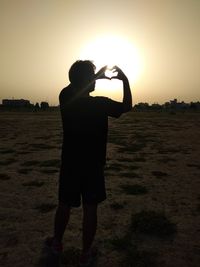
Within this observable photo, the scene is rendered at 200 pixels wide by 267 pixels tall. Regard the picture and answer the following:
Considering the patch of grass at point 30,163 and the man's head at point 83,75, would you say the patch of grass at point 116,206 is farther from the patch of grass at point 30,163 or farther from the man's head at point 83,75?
the patch of grass at point 30,163

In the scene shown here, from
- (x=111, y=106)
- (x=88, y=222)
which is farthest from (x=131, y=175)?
(x=111, y=106)

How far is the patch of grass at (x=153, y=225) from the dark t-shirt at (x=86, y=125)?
2.10 meters

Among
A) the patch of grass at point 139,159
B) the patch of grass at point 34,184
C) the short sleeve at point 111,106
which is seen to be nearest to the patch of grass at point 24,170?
the patch of grass at point 34,184

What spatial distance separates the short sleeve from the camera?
4.59m

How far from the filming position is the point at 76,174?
4.82m

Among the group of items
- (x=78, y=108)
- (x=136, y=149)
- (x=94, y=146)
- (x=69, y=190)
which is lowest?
(x=136, y=149)

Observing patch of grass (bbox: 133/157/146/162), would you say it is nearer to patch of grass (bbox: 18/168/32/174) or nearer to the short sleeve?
patch of grass (bbox: 18/168/32/174)

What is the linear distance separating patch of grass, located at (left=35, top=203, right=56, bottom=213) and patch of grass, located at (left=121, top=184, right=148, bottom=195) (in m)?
1.93

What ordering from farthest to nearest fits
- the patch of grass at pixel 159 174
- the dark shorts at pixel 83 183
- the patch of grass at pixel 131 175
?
the patch of grass at pixel 159 174, the patch of grass at pixel 131 175, the dark shorts at pixel 83 183

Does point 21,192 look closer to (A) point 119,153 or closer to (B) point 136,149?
(A) point 119,153

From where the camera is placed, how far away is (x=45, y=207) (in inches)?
303

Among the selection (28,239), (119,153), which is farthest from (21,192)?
(119,153)

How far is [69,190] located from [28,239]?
160 cm

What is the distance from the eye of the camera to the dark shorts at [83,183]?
4.79 metres
